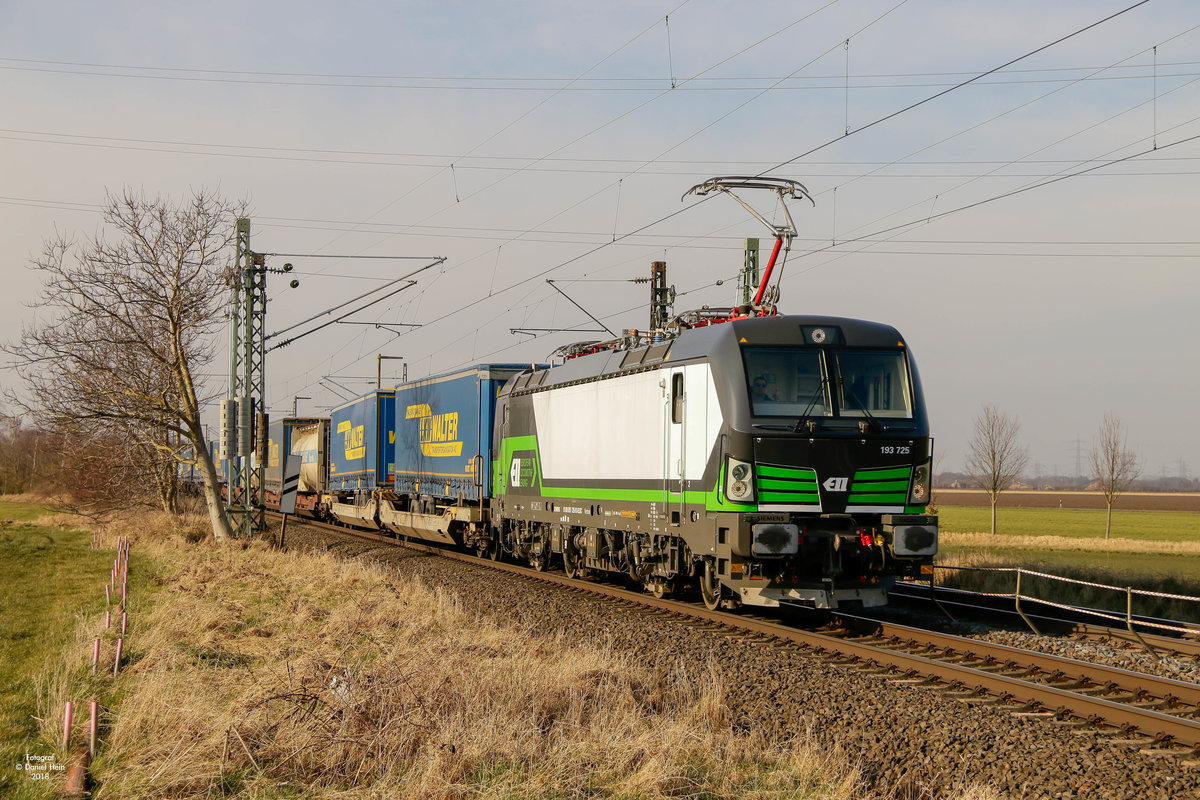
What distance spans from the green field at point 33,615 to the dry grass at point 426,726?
295 millimetres

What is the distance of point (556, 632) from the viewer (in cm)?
1216

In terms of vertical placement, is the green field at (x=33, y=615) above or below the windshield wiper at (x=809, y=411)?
below

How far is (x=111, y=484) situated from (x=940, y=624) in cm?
2315

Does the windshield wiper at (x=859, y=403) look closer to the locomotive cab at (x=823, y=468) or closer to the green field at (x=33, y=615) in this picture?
the locomotive cab at (x=823, y=468)

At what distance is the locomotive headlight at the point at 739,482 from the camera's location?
11.8 m

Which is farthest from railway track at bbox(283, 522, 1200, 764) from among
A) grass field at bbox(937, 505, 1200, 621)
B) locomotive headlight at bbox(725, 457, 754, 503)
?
grass field at bbox(937, 505, 1200, 621)

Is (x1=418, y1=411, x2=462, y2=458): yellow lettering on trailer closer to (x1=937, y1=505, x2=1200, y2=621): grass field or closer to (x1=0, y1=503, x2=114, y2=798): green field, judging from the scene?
(x1=0, y1=503, x2=114, y2=798): green field

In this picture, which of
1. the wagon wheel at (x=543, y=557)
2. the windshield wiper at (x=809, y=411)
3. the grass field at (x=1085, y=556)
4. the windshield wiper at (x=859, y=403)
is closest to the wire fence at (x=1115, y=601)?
the grass field at (x=1085, y=556)

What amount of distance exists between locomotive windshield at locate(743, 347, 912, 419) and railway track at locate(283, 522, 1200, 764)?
8.71 ft

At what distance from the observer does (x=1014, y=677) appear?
9734mm

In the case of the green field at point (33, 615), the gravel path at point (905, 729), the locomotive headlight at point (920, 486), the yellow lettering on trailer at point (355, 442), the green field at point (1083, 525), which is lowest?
the green field at point (1083, 525)

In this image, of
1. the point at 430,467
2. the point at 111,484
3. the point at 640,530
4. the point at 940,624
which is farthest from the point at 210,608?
the point at 111,484

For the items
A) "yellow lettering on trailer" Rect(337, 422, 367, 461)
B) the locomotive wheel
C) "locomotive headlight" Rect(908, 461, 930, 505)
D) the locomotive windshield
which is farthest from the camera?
"yellow lettering on trailer" Rect(337, 422, 367, 461)

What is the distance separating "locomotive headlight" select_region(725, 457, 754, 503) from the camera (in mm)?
11773
